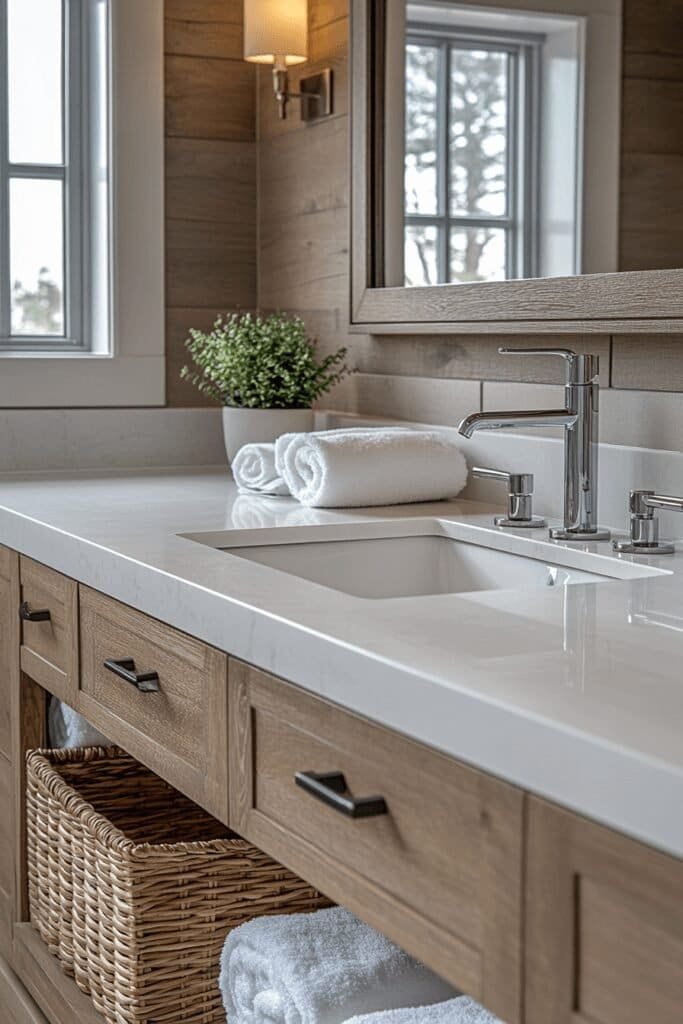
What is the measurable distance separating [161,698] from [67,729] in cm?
69

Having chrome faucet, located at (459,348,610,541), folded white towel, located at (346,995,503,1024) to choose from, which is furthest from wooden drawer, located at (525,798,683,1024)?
chrome faucet, located at (459,348,610,541)

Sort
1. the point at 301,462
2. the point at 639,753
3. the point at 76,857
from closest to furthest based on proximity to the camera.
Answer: the point at 639,753
the point at 76,857
the point at 301,462

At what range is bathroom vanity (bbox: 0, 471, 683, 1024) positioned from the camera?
78 centimetres

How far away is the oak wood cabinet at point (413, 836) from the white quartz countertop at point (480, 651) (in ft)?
0.08

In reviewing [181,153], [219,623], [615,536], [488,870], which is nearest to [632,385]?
[615,536]

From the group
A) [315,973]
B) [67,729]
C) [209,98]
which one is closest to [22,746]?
[67,729]

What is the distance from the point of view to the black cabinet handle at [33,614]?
176cm

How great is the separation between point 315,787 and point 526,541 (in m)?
0.61

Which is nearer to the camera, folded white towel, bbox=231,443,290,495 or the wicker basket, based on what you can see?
the wicker basket

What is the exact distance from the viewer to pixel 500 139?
73.8 inches

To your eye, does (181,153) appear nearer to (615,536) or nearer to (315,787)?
(615,536)

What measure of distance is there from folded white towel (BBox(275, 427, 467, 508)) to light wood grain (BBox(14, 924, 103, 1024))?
72 cm

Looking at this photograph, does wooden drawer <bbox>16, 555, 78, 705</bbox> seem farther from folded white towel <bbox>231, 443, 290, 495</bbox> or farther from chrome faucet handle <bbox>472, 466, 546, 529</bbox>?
chrome faucet handle <bbox>472, 466, 546, 529</bbox>

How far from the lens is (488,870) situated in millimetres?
876
